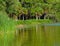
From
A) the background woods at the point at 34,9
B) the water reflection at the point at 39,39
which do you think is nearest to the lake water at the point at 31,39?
the water reflection at the point at 39,39

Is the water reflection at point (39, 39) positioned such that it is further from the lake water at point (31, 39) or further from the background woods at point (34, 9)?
the background woods at point (34, 9)

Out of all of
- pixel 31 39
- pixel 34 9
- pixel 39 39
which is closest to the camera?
pixel 39 39

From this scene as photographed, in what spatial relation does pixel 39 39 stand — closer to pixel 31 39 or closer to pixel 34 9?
pixel 31 39

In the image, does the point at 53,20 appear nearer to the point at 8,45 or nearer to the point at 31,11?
the point at 31,11

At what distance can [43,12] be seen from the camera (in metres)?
62.0

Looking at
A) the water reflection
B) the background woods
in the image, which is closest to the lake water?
the water reflection

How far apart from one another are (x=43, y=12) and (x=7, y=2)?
625 inches

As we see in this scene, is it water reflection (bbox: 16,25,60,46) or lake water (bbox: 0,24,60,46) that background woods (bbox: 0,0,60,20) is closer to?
water reflection (bbox: 16,25,60,46)

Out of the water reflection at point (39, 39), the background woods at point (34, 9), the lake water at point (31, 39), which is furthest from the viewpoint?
the background woods at point (34, 9)

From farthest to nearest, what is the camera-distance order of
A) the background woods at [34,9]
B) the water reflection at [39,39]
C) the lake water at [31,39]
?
the background woods at [34,9] → the water reflection at [39,39] → the lake water at [31,39]

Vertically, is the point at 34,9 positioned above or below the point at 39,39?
below

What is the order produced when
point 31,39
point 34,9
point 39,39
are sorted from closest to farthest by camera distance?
point 39,39 < point 31,39 < point 34,9

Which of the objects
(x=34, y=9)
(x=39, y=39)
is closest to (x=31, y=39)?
(x=39, y=39)

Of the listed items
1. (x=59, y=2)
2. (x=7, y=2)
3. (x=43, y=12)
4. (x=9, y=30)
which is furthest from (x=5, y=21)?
(x=59, y=2)
